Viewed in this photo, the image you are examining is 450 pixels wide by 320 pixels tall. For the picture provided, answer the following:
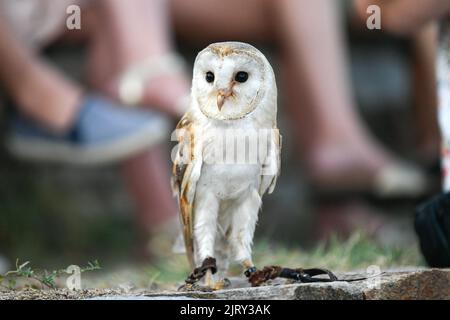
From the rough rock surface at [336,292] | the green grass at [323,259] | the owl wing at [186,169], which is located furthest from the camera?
the green grass at [323,259]

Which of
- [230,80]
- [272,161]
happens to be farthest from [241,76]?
[272,161]

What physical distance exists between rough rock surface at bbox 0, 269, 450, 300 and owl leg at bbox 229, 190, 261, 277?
11 cm

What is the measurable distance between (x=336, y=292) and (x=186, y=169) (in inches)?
10.3

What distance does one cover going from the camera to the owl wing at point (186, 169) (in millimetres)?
1249

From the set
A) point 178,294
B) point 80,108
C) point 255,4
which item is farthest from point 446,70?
point 255,4

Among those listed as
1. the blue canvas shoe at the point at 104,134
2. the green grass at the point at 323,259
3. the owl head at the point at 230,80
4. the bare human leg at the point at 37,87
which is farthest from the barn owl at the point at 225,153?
the bare human leg at the point at 37,87

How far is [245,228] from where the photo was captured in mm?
1281

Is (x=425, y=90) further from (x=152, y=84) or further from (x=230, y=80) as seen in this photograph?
(x=230, y=80)

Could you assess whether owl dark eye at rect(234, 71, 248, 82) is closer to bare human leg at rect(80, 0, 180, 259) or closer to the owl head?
the owl head

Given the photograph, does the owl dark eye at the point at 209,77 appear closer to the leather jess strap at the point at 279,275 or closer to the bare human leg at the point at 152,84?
the leather jess strap at the point at 279,275

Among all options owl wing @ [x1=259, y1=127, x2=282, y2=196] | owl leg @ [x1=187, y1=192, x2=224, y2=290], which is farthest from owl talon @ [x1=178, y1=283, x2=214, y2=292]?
owl wing @ [x1=259, y1=127, x2=282, y2=196]

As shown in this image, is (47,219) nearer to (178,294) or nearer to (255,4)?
(255,4)

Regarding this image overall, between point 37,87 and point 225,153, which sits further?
point 37,87

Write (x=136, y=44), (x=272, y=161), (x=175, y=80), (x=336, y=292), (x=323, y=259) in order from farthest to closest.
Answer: (x=136, y=44) < (x=175, y=80) < (x=323, y=259) < (x=272, y=161) < (x=336, y=292)
